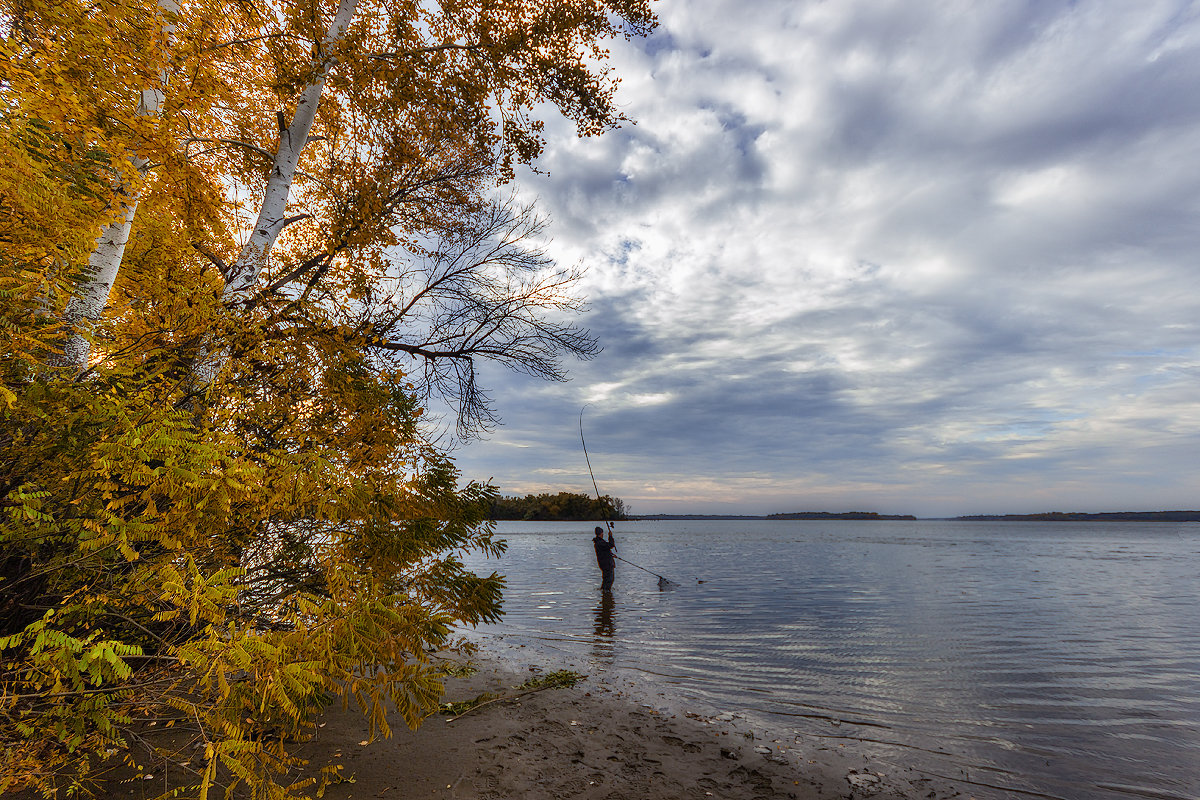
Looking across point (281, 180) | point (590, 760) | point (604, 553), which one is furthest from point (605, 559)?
point (281, 180)

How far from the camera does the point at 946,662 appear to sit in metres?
10.8

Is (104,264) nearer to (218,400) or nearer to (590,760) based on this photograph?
(218,400)

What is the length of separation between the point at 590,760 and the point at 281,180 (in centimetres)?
818

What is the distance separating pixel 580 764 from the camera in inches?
208

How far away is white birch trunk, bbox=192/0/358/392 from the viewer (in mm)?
6125

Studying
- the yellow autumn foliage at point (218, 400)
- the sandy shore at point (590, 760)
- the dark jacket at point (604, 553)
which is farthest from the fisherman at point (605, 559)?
the yellow autumn foliage at point (218, 400)

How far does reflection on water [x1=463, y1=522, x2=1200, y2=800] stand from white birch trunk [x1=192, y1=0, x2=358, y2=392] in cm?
902

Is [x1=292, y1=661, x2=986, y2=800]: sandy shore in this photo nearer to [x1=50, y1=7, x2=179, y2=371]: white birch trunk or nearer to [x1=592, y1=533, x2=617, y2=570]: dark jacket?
[x1=50, y1=7, x2=179, y2=371]: white birch trunk

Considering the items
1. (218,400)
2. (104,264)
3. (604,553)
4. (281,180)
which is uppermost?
(281,180)

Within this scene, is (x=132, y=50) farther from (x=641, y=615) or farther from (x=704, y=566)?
(x=704, y=566)

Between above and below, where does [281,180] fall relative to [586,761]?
above

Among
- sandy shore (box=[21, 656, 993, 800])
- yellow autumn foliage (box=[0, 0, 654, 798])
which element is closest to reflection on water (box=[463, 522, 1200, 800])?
sandy shore (box=[21, 656, 993, 800])

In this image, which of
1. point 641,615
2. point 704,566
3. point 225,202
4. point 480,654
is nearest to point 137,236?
point 225,202

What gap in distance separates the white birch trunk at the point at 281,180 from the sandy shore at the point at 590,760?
5142 mm
